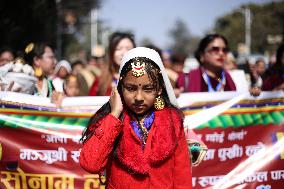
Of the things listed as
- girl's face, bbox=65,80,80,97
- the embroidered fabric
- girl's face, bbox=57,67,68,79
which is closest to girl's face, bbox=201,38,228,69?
the embroidered fabric

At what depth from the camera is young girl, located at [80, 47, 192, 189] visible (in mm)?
3086

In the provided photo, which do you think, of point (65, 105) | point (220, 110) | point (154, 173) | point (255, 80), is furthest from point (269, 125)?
point (255, 80)

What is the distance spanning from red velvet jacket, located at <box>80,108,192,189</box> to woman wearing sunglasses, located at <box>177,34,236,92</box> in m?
2.58

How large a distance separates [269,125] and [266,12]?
90.4 metres

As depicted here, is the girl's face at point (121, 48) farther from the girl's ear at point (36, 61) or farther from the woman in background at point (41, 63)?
the girl's ear at point (36, 61)

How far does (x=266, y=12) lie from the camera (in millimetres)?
92188

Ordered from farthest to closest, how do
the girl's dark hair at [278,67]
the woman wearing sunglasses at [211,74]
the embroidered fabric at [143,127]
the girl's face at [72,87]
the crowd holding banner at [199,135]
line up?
the girl's face at [72,87], the girl's dark hair at [278,67], the woman wearing sunglasses at [211,74], the crowd holding banner at [199,135], the embroidered fabric at [143,127]

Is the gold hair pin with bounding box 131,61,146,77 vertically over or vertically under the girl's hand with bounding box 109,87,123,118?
over

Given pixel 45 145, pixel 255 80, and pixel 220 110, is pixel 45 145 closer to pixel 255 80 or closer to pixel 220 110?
pixel 220 110

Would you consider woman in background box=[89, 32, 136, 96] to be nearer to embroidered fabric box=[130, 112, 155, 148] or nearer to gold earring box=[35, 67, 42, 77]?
gold earring box=[35, 67, 42, 77]

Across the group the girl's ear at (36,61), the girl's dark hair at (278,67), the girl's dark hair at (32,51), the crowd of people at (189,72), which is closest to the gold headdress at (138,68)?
the crowd of people at (189,72)

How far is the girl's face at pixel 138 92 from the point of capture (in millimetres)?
3090

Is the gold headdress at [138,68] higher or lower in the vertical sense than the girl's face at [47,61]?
higher

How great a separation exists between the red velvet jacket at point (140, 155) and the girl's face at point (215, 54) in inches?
105
